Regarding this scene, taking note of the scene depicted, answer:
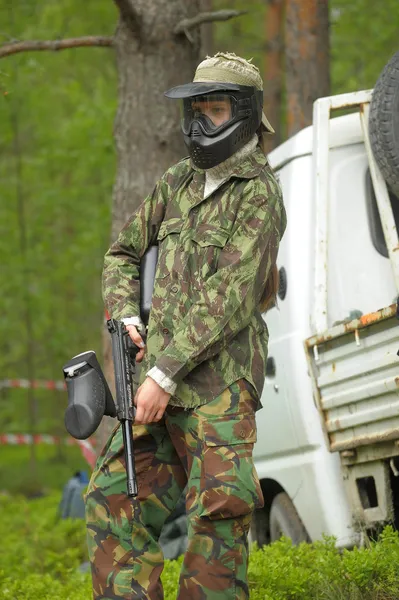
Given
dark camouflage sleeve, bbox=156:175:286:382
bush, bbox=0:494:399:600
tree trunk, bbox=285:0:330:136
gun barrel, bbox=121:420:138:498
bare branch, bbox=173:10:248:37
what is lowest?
bush, bbox=0:494:399:600

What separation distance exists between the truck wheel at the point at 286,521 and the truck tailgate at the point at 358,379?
793mm

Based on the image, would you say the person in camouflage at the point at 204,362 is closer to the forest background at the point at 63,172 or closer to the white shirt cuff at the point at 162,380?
the white shirt cuff at the point at 162,380

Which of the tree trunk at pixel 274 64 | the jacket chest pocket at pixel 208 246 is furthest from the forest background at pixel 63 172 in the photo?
the jacket chest pocket at pixel 208 246

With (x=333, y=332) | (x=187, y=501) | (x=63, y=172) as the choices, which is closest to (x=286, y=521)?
(x=333, y=332)

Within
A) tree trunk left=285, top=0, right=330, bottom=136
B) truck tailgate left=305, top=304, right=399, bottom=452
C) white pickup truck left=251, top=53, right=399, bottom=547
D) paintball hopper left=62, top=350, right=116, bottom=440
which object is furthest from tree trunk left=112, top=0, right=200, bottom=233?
paintball hopper left=62, top=350, right=116, bottom=440

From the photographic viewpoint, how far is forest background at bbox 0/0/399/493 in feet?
50.0

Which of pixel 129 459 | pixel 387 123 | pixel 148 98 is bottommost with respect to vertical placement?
pixel 129 459

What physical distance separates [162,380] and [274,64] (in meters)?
12.7

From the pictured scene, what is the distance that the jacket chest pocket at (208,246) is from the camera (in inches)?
156

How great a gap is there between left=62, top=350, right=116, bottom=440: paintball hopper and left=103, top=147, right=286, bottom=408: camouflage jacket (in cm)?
20

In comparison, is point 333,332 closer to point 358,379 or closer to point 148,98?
point 358,379

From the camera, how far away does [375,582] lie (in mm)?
4582

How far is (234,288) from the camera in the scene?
12.7 feet

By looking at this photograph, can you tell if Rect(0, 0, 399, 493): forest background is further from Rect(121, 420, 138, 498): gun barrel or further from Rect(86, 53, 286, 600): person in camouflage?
Rect(121, 420, 138, 498): gun barrel
